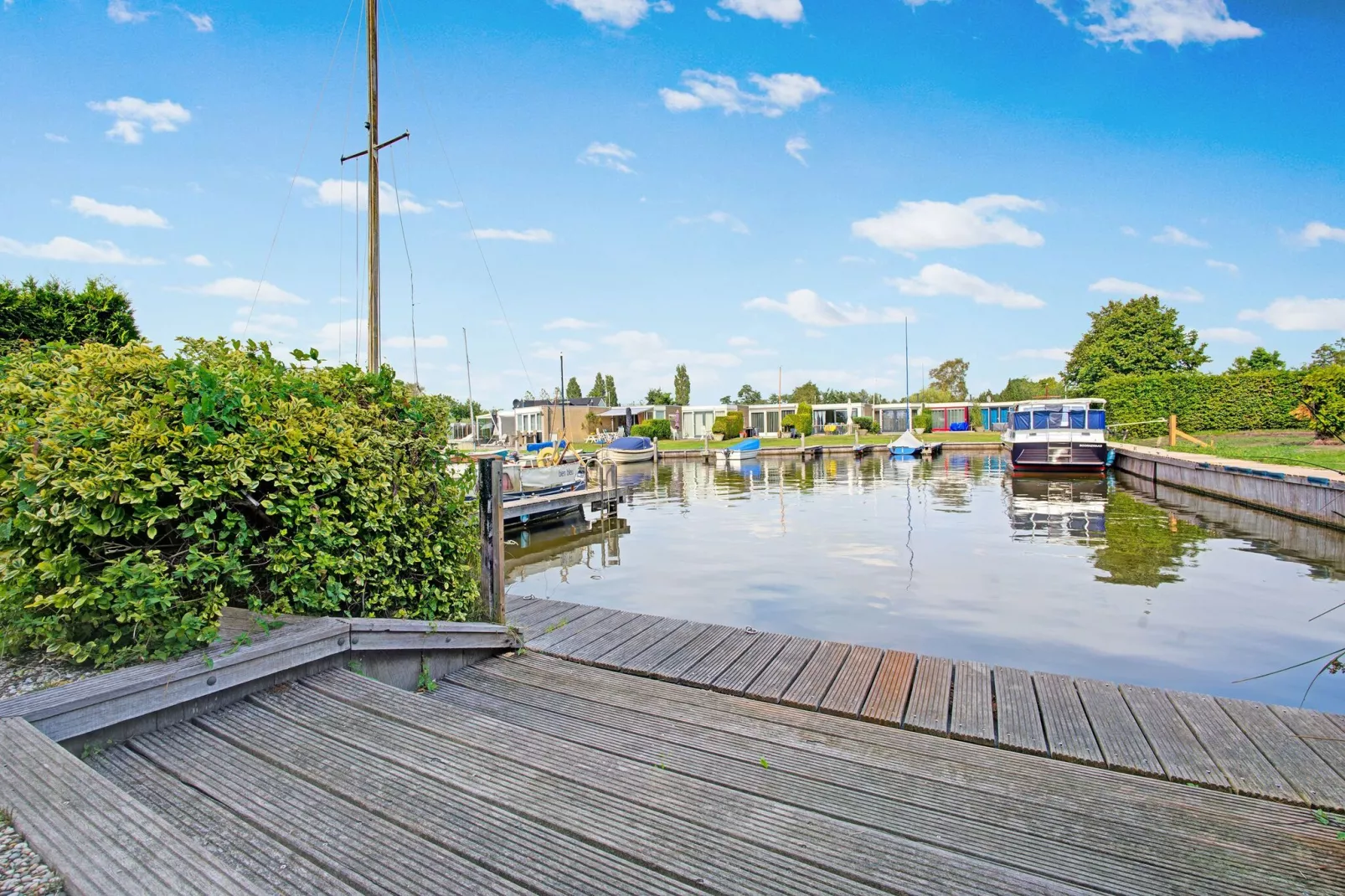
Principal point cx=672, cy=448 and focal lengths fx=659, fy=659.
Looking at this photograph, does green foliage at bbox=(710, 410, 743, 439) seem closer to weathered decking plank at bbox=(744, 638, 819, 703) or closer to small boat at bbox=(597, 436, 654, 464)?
small boat at bbox=(597, 436, 654, 464)

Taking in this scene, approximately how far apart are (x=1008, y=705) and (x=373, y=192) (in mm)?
11728

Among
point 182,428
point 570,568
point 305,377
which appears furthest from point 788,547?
point 182,428

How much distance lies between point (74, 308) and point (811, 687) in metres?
11.7

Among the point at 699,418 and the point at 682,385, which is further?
the point at 682,385

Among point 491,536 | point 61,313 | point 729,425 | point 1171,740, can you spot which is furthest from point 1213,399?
point 61,313

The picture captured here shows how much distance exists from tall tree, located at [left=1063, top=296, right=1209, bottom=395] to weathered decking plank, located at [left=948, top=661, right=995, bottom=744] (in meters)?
51.8

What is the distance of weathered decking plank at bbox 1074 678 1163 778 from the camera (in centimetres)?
285

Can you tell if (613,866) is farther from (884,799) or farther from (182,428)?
(182,428)

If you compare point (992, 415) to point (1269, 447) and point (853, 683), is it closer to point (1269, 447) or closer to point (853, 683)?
point (1269, 447)

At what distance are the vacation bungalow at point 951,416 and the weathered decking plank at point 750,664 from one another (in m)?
58.4

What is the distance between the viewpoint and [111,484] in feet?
8.15

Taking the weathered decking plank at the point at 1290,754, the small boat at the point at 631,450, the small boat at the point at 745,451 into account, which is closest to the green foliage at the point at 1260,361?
the small boat at the point at 745,451

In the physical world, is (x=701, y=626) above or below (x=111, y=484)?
below

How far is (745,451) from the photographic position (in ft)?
123
